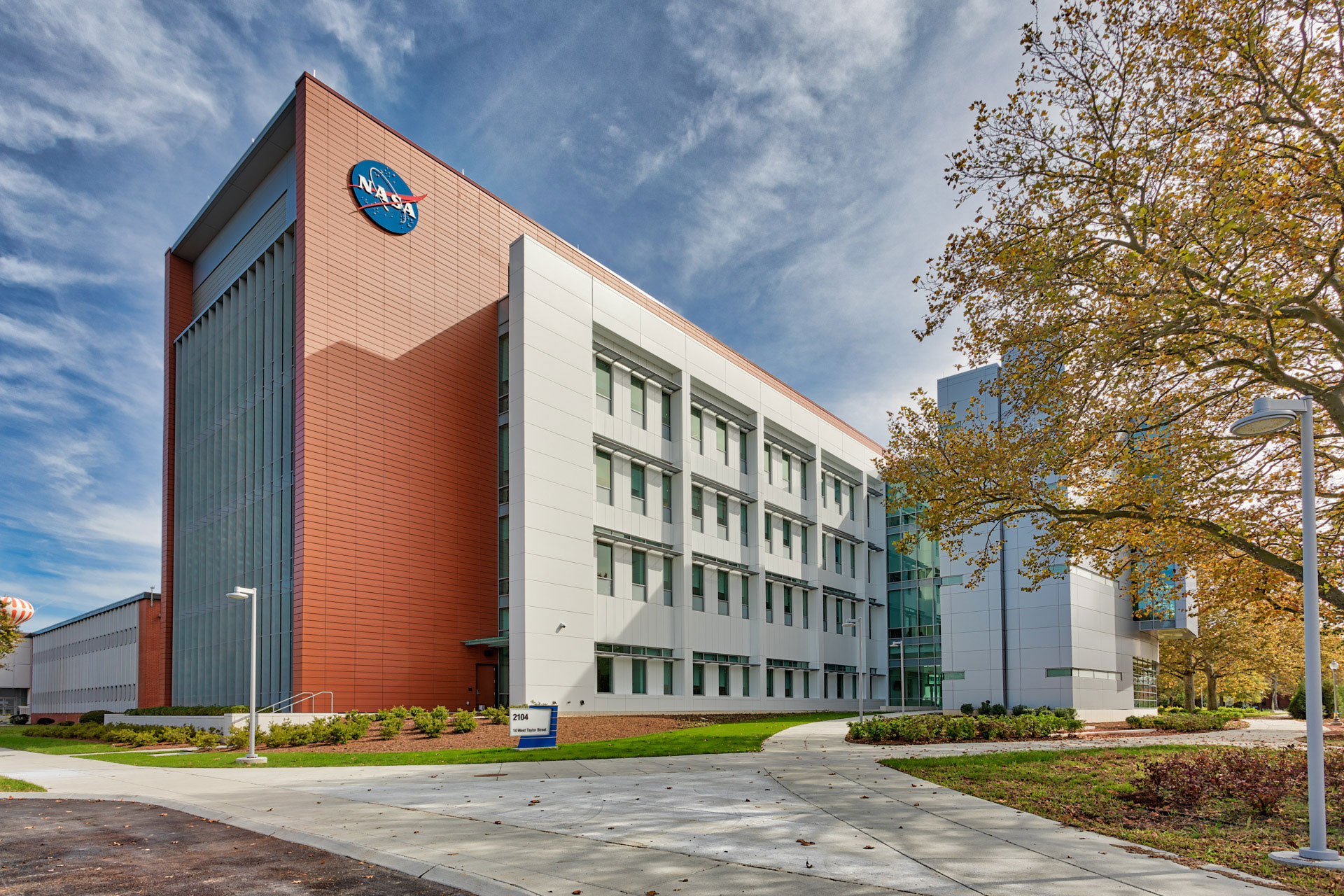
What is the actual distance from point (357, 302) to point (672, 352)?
48.7 feet

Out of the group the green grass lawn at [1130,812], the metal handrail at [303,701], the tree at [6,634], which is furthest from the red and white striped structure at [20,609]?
the green grass lawn at [1130,812]

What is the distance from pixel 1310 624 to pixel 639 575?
31633 mm

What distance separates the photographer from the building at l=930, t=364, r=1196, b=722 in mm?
39469

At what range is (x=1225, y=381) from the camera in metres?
A: 16.0

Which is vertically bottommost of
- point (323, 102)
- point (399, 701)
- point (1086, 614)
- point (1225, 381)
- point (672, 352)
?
point (399, 701)

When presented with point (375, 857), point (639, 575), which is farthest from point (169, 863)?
point (639, 575)

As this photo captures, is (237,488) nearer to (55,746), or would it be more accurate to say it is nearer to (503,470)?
(55,746)

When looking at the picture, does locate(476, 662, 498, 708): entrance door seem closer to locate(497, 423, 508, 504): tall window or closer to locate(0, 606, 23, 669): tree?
locate(497, 423, 508, 504): tall window

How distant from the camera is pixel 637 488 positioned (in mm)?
40156

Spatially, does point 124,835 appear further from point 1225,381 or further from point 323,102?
point 323,102

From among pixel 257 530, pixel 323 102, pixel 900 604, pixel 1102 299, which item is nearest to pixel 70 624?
pixel 257 530

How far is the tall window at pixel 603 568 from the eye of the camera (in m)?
36.8

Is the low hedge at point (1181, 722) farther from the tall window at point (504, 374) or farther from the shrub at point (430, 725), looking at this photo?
the tall window at point (504, 374)

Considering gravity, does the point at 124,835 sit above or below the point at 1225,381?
below
